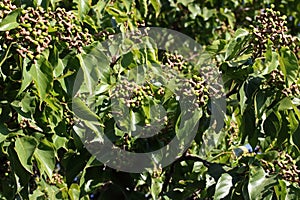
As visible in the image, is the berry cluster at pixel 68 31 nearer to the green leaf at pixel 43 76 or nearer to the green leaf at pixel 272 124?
the green leaf at pixel 43 76

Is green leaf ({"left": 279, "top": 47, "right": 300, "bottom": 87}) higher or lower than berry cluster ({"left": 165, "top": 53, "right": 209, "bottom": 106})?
higher

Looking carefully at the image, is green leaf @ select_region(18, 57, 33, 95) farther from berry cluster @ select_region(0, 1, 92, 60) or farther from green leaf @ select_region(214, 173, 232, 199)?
green leaf @ select_region(214, 173, 232, 199)

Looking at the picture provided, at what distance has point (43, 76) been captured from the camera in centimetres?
185

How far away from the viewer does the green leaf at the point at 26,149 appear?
1.91 metres

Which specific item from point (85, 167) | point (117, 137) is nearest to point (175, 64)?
point (117, 137)

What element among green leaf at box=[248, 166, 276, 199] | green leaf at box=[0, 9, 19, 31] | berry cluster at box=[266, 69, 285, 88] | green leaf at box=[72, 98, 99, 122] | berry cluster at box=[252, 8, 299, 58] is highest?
green leaf at box=[0, 9, 19, 31]

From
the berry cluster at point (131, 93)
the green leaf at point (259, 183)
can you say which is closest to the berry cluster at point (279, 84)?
the green leaf at point (259, 183)

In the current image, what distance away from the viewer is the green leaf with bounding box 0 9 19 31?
1781 millimetres

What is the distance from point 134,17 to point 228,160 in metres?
0.71

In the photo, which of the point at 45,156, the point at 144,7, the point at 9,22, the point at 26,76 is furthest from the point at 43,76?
the point at 144,7

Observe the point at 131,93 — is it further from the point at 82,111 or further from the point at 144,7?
the point at 144,7

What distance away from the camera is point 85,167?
2.19 m

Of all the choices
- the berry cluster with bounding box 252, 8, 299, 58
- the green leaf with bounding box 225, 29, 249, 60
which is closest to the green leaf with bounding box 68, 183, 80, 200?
the green leaf with bounding box 225, 29, 249, 60

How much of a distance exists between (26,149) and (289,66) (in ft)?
2.94
